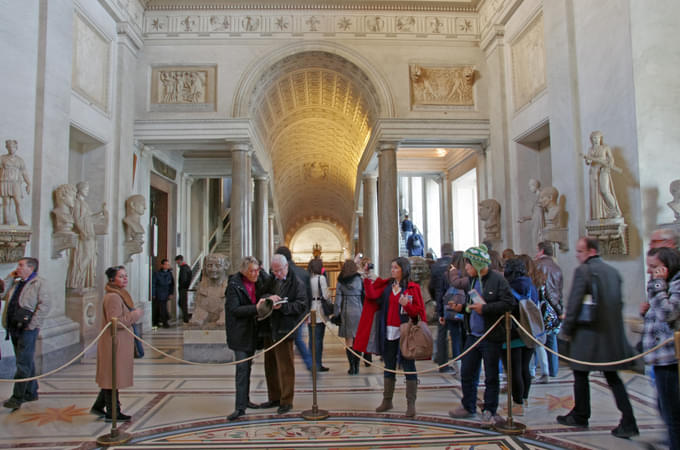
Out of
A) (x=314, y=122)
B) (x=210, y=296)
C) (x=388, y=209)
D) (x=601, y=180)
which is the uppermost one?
(x=314, y=122)

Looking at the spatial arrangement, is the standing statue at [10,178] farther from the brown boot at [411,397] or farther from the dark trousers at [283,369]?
the brown boot at [411,397]

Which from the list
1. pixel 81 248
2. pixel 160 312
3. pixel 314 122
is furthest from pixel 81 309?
pixel 314 122

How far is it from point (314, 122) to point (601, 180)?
15778 mm

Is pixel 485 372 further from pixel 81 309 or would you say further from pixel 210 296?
pixel 81 309

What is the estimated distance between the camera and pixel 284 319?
531cm

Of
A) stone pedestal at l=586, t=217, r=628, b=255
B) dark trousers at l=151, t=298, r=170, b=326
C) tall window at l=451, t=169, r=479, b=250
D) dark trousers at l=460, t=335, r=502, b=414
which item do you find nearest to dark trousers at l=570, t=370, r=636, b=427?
dark trousers at l=460, t=335, r=502, b=414

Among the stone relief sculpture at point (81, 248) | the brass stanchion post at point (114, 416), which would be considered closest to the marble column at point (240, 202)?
the stone relief sculpture at point (81, 248)

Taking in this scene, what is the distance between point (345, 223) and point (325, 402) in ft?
115

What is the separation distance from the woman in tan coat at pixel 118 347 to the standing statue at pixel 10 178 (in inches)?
121

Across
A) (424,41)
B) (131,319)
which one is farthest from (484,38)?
(131,319)

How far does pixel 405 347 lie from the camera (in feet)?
16.1

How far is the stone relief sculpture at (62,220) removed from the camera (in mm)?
8250

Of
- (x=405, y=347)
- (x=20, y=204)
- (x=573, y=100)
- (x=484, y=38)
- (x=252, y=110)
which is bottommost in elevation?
(x=405, y=347)

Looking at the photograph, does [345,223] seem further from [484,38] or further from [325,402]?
[325,402]
